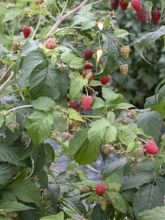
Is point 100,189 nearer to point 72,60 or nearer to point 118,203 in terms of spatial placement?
point 118,203

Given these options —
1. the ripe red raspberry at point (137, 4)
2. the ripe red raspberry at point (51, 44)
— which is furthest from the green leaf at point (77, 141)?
the ripe red raspberry at point (137, 4)

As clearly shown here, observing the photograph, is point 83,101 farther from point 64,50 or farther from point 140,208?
point 140,208

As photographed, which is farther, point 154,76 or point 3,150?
point 154,76

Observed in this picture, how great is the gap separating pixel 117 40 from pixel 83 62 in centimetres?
12

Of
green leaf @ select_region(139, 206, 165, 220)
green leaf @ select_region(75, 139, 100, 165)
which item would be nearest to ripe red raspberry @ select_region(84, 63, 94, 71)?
green leaf @ select_region(75, 139, 100, 165)

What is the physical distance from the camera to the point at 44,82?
1.39m

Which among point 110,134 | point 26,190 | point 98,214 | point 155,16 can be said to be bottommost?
point 98,214

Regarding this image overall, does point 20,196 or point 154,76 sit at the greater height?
point 20,196

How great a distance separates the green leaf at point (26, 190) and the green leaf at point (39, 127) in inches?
9.8

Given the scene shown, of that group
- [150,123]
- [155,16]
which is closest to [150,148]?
[150,123]

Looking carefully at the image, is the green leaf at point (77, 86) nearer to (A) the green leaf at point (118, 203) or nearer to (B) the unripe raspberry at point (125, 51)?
(B) the unripe raspberry at point (125, 51)

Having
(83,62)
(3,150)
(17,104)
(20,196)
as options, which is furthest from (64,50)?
(20,196)

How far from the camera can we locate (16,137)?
1.43 m

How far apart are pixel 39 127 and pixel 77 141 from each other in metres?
0.12
